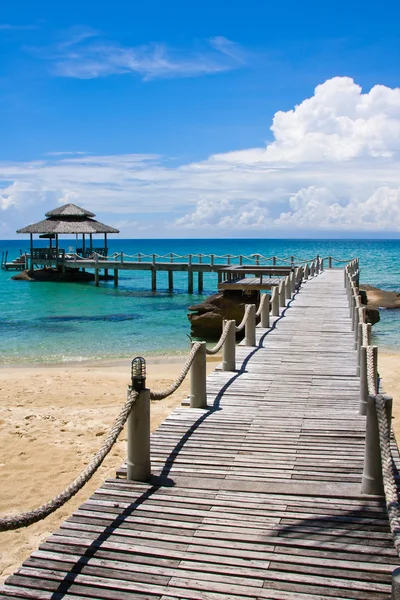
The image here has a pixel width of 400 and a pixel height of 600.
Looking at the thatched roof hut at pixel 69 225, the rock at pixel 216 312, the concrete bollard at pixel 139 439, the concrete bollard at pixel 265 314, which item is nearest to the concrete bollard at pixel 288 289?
the rock at pixel 216 312

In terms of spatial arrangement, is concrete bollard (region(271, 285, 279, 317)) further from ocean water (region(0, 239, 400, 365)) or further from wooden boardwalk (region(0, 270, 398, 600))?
wooden boardwalk (region(0, 270, 398, 600))

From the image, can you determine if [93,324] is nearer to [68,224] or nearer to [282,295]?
[282,295]

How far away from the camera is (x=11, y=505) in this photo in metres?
7.98

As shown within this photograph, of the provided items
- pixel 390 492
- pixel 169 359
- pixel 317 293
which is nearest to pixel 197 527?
pixel 390 492

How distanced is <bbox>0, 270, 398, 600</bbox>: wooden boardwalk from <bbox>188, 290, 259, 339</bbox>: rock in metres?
16.4

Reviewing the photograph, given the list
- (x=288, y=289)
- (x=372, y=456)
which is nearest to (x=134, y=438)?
(x=372, y=456)

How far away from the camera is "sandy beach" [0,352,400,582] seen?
7.93m

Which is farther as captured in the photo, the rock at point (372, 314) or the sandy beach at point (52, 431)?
the rock at point (372, 314)

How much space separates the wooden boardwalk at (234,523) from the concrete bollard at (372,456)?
16 cm

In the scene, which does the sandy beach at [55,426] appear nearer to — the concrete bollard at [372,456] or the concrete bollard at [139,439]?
the concrete bollard at [139,439]

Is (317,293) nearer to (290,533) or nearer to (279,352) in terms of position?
(279,352)

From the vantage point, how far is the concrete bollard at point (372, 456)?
519 cm

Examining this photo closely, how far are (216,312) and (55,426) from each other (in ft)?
47.4

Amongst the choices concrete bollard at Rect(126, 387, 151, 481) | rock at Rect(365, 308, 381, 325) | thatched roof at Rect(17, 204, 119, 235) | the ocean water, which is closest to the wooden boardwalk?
concrete bollard at Rect(126, 387, 151, 481)
